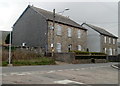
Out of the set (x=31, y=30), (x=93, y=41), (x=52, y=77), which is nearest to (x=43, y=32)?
(x=31, y=30)

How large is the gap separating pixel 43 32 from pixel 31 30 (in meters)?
3.60

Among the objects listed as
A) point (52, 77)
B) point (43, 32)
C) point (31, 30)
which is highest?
point (31, 30)

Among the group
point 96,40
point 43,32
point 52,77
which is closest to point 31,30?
point 43,32

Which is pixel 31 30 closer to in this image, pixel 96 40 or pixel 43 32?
pixel 43 32

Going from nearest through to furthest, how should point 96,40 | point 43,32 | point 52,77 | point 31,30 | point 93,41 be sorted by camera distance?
1. point 52,77
2. point 43,32
3. point 31,30
4. point 96,40
5. point 93,41

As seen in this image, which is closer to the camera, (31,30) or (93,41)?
(31,30)

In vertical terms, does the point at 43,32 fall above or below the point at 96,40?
above

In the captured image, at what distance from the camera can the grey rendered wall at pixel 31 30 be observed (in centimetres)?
3994

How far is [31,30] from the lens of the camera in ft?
139

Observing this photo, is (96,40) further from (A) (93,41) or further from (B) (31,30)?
(B) (31,30)

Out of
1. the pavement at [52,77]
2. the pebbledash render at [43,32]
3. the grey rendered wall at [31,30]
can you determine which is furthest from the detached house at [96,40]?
the pavement at [52,77]

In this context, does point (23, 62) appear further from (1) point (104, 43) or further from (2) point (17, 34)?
(1) point (104, 43)

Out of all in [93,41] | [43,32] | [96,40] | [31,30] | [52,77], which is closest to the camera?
[52,77]

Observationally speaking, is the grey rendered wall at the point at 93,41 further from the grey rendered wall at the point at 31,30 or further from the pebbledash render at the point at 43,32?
the grey rendered wall at the point at 31,30
